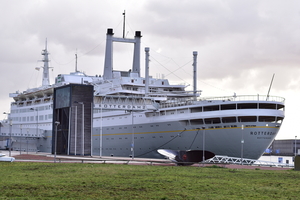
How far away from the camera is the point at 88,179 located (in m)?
24.3

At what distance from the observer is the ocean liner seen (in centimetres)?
4969

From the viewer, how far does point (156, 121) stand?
5578 cm

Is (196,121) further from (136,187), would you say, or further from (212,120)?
(136,187)

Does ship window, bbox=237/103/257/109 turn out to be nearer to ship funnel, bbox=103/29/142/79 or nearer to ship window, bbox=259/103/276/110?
ship window, bbox=259/103/276/110

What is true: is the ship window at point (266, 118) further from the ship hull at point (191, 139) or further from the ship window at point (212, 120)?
the ship window at point (212, 120)

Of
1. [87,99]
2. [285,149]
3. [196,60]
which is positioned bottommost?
[285,149]

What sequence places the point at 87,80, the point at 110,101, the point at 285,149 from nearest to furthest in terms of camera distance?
the point at 110,101, the point at 87,80, the point at 285,149

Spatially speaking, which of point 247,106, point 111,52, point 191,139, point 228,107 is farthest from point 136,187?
point 111,52

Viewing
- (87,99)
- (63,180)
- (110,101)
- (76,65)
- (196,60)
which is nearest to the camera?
(63,180)

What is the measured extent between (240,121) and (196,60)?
14012 millimetres

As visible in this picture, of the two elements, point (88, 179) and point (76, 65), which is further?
point (76, 65)

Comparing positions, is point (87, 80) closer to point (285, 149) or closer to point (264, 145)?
point (264, 145)

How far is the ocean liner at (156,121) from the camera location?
49688 millimetres

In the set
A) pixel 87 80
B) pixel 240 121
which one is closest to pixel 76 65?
pixel 87 80
